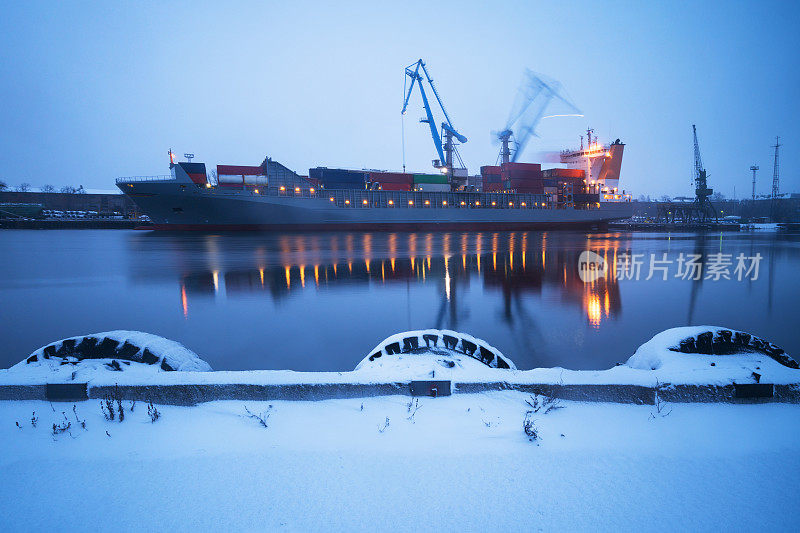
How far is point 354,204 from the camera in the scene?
2000 inches

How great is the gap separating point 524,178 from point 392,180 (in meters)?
22.6

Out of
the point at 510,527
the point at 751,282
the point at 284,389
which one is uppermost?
the point at 284,389

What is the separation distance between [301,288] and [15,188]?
496 feet

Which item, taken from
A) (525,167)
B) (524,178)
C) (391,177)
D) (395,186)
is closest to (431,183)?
(395,186)

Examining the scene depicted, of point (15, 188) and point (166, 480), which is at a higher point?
point (15, 188)

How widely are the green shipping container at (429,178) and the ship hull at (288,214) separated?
13.0ft

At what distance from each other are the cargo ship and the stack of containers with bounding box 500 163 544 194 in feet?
0.54

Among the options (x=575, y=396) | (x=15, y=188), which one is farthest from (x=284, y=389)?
(x=15, y=188)

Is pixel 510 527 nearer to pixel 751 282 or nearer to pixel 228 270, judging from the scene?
pixel 228 270

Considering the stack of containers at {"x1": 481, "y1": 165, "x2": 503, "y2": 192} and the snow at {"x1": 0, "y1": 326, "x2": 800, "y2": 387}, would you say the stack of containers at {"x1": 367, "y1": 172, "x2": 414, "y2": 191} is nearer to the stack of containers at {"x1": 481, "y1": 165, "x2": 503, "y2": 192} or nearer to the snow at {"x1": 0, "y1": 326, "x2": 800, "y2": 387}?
the stack of containers at {"x1": 481, "y1": 165, "x2": 503, "y2": 192}

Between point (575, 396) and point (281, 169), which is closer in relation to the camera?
point (575, 396)

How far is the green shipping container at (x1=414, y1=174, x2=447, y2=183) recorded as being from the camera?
55.2m

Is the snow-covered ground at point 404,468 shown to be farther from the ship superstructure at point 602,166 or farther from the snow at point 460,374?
the ship superstructure at point 602,166

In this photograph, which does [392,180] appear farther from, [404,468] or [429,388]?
[404,468]
